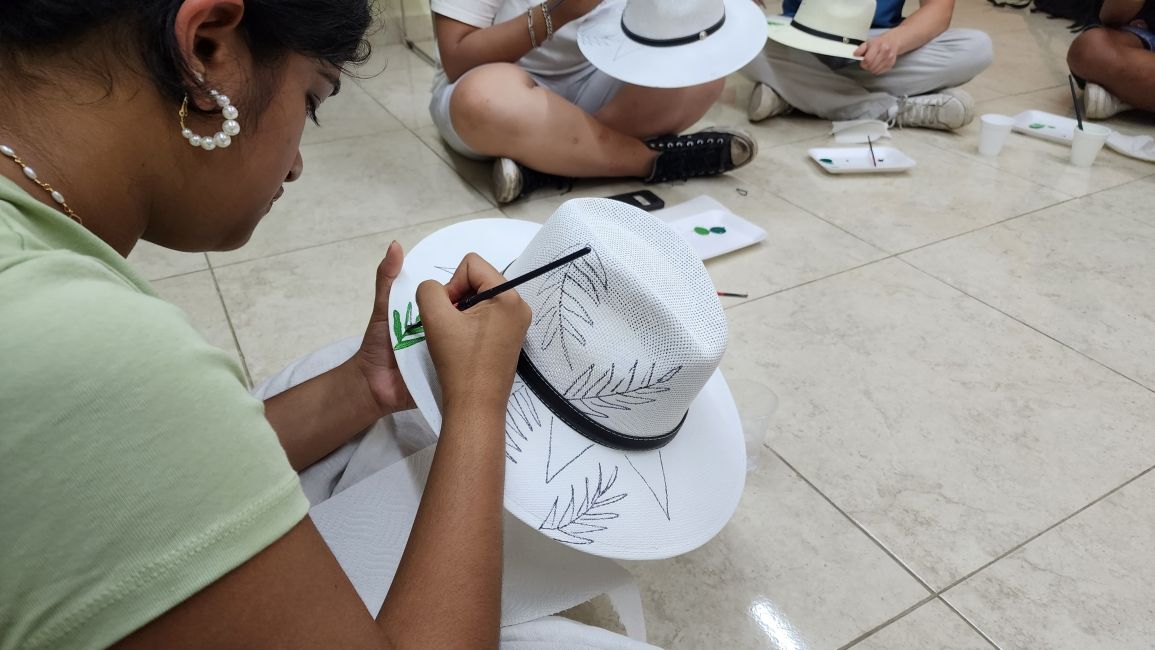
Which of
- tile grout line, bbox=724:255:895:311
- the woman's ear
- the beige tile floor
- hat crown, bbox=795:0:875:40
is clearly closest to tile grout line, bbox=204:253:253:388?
the beige tile floor

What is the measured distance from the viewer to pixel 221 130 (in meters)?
0.50

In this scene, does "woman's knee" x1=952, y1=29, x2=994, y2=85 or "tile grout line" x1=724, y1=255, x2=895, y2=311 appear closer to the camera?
"tile grout line" x1=724, y1=255, x2=895, y2=311

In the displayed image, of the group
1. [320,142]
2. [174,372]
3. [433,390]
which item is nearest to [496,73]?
[320,142]

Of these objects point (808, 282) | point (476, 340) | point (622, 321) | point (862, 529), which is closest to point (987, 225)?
point (808, 282)

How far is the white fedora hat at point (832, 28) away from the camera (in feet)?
6.45

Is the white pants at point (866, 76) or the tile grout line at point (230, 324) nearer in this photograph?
the tile grout line at point (230, 324)

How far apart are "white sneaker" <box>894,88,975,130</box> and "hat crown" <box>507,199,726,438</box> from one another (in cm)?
177

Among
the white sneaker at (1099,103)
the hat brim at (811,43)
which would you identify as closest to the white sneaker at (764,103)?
the hat brim at (811,43)

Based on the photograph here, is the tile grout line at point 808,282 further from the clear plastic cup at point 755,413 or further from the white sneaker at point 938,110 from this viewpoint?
the white sneaker at point 938,110

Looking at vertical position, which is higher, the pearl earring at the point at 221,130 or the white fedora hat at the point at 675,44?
the pearl earring at the point at 221,130

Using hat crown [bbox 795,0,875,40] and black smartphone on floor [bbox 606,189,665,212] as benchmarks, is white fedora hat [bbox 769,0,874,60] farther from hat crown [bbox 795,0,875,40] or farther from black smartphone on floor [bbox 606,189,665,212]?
black smartphone on floor [bbox 606,189,665,212]

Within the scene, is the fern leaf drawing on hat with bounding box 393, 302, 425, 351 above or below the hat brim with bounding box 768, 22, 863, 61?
above

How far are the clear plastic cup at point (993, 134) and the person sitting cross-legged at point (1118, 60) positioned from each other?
51cm

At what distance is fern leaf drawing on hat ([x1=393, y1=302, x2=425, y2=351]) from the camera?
685 mm
